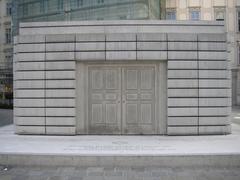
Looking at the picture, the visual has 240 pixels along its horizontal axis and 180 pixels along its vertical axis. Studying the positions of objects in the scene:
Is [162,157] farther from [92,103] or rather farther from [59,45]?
[59,45]

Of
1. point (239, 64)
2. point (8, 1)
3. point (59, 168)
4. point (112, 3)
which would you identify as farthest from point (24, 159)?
point (8, 1)

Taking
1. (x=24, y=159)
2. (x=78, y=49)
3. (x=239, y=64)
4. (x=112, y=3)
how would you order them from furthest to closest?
(x=239, y=64)
(x=112, y=3)
(x=78, y=49)
(x=24, y=159)

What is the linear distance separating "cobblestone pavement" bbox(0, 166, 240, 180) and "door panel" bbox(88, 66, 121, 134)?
10.9 feet

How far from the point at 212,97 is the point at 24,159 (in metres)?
5.95

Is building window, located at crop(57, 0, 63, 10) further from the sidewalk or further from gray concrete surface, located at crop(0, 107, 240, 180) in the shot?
gray concrete surface, located at crop(0, 107, 240, 180)

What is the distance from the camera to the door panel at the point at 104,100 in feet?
35.4

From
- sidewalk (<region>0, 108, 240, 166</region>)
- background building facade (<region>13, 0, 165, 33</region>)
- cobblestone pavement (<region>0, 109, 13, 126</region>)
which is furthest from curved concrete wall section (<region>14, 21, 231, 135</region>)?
background building facade (<region>13, 0, 165, 33</region>)

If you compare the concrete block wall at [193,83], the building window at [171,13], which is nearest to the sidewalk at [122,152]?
the concrete block wall at [193,83]

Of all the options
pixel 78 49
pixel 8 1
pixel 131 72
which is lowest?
pixel 131 72

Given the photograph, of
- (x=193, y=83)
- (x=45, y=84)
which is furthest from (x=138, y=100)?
(x=45, y=84)

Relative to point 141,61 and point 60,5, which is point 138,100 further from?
Answer: point 60,5

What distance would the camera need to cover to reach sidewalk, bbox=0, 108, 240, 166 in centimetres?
771

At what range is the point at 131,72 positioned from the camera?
35.4 feet

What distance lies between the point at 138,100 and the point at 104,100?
42.0 inches
